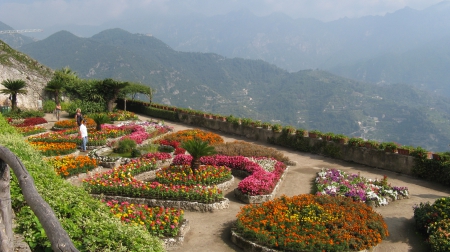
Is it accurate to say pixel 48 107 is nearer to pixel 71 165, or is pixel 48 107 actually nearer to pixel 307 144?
pixel 71 165

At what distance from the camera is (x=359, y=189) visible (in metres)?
10.5

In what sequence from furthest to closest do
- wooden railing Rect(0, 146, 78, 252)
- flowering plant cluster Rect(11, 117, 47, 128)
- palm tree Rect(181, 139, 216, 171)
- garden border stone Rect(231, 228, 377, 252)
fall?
flowering plant cluster Rect(11, 117, 47, 128) < palm tree Rect(181, 139, 216, 171) < garden border stone Rect(231, 228, 377, 252) < wooden railing Rect(0, 146, 78, 252)

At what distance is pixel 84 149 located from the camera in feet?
51.4

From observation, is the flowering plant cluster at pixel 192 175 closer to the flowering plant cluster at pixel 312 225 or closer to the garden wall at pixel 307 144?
the flowering plant cluster at pixel 312 225

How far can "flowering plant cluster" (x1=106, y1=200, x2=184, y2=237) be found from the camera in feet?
24.3

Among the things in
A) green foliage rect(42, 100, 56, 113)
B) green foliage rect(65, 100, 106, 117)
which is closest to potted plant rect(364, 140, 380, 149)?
green foliage rect(65, 100, 106, 117)

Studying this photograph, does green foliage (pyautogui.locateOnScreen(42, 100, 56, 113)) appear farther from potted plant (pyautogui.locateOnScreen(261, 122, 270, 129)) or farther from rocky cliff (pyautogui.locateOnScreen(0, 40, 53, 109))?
potted plant (pyautogui.locateOnScreen(261, 122, 270, 129))

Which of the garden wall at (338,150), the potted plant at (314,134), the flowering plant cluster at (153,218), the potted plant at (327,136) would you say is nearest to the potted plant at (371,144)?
the garden wall at (338,150)

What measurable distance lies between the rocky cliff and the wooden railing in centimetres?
2936

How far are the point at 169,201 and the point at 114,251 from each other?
503 centimetres

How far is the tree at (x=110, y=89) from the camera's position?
92.0 ft

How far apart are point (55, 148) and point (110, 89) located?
14.7m

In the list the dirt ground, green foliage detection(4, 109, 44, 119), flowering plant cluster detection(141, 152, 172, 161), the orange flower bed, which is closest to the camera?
the dirt ground

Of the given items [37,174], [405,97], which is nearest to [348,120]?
[405,97]
